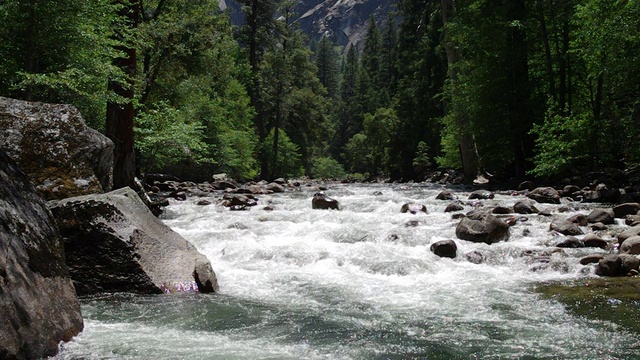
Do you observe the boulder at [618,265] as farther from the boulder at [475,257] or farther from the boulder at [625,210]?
the boulder at [625,210]

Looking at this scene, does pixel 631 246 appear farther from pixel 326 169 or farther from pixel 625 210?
pixel 326 169

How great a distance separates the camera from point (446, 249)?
8.41 meters

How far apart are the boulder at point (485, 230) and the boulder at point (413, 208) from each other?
9.39 feet

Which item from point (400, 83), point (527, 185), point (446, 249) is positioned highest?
point (400, 83)

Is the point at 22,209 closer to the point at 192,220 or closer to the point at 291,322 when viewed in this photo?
the point at 291,322

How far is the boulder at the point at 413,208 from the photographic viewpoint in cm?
1242

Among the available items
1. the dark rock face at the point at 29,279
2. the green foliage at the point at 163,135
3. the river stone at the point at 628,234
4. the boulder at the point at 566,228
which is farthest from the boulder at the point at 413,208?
the dark rock face at the point at 29,279

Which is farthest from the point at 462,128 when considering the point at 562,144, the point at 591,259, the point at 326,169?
the point at 326,169

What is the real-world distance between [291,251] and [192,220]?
4272 millimetres

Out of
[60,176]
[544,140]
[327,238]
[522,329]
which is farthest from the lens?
[544,140]

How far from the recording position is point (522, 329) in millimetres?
4832

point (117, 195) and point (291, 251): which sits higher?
point (117, 195)

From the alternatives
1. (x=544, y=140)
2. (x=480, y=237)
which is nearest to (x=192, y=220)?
(x=480, y=237)

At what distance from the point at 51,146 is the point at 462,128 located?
711 inches
